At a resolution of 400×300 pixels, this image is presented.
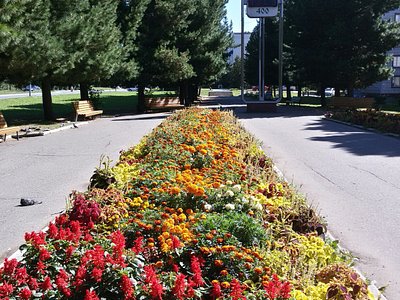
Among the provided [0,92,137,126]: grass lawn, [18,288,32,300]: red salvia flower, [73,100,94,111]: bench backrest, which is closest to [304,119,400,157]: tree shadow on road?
[18,288,32,300]: red salvia flower

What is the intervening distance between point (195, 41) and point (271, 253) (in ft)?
104

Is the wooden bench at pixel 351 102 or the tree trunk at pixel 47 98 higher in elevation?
the tree trunk at pixel 47 98

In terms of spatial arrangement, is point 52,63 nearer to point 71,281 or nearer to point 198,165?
point 198,165

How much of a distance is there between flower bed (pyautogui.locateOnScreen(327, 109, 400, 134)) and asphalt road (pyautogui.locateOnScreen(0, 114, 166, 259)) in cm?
852

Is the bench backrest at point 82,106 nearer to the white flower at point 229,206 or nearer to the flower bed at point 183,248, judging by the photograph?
the flower bed at point 183,248

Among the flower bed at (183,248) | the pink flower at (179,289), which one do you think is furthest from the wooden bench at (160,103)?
the pink flower at (179,289)

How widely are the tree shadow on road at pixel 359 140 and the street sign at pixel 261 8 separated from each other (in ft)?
33.5

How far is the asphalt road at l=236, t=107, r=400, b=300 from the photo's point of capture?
518cm

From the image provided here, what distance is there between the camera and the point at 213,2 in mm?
37719

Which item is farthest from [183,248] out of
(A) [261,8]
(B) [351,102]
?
(B) [351,102]

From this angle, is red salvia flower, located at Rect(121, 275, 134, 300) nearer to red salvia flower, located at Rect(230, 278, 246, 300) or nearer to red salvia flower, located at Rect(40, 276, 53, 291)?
red salvia flower, located at Rect(40, 276, 53, 291)

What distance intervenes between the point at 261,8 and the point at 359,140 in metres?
14.4

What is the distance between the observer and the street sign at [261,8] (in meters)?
A: 26.9

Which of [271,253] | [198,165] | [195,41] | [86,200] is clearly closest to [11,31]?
[198,165]
